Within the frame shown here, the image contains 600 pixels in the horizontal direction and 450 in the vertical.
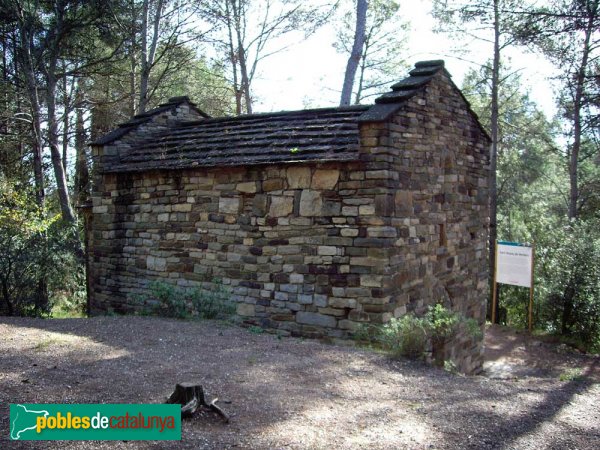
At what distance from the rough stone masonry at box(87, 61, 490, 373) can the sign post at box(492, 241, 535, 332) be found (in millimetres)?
1798

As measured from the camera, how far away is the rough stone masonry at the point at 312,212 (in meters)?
7.00

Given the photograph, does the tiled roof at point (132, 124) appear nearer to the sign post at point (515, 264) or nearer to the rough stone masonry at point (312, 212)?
the rough stone masonry at point (312, 212)

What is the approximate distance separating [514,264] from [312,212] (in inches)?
258

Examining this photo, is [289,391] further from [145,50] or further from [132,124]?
[145,50]

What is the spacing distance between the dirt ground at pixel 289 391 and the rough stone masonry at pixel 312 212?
43.5 inches

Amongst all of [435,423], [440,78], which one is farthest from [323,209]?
[435,423]

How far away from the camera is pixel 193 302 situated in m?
8.13

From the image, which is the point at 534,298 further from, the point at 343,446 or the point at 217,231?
the point at 343,446

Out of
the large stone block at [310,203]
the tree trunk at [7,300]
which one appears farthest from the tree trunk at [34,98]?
the large stone block at [310,203]

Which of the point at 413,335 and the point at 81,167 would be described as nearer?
the point at 413,335

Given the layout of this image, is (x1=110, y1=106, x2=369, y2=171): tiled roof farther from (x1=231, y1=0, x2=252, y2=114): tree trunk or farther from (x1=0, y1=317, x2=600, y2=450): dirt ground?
(x1=231, y1=0, x2=252, y2=114): tree trunk

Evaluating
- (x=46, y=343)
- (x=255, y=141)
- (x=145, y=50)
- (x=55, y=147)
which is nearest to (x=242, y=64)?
(x=145, y=50)

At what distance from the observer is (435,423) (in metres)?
3.95

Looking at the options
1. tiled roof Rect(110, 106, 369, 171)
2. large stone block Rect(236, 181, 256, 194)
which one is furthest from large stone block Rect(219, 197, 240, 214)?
tiled roof Rect(110, 106, 369, 171)
